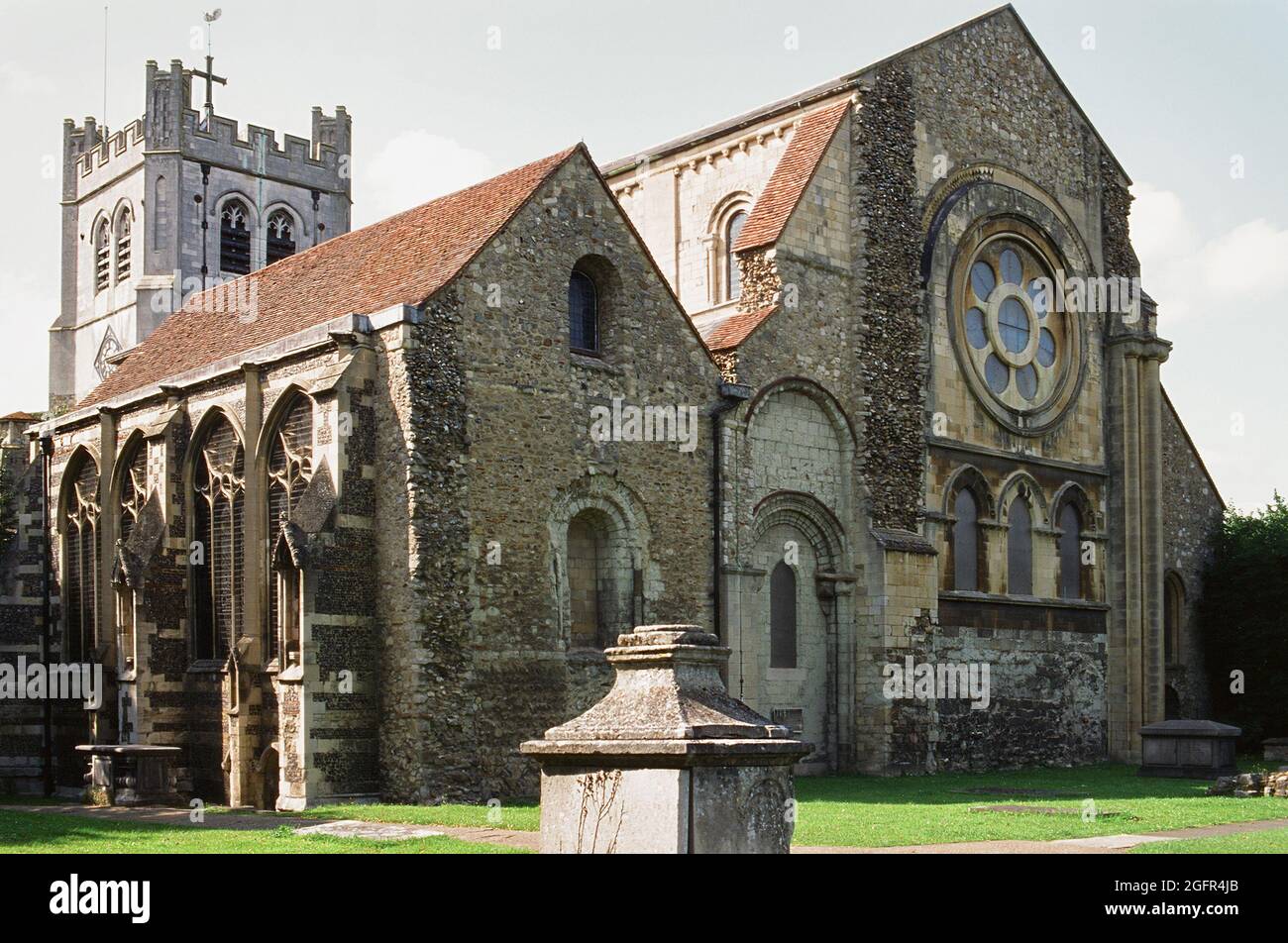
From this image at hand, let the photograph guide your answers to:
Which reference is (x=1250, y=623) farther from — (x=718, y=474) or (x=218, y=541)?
(x=218, y=541)

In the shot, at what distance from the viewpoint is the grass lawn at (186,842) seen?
52.4ft

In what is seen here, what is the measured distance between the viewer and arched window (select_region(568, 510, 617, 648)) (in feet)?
84.8

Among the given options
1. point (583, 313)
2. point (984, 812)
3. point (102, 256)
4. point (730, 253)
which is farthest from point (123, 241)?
point (984, 812)

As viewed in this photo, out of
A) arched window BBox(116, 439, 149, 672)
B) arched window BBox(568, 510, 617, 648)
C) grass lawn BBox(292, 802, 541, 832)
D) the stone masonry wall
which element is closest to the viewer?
grass lawn BBox(292, 802, 541, 832)

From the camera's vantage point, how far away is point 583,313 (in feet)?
86.3

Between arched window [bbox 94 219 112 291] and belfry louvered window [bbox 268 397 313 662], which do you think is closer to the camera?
belfry louvered window [bbox 268 397 313 662]

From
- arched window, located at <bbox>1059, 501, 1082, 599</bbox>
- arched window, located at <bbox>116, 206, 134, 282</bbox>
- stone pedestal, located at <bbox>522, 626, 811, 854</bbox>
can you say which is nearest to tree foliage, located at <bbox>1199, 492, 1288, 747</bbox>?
arched window, located at <bbox>1059, 501, 1082, 599</bbox>

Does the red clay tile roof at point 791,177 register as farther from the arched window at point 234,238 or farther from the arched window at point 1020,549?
the arched window at point 234,238

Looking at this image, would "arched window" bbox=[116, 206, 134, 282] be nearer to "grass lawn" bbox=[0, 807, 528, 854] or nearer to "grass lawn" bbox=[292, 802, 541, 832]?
"grass lawn" bbox=[292, 802, 541, 832]

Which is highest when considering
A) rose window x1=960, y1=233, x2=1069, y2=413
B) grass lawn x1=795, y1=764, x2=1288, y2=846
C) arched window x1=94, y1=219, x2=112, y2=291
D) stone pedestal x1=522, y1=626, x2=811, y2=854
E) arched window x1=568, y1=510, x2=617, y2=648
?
arched window x1=94, y1=219, x2=112, y2=291

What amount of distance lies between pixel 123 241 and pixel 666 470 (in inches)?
1933

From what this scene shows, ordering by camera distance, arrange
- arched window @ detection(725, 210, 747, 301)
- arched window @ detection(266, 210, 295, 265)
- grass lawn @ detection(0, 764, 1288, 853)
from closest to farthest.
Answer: grass lawn @ detection(0, 764, 1288, 853), arched window @ detection(725, 210, 747, 301), arched window @ detection(266, 210, 295, 265)

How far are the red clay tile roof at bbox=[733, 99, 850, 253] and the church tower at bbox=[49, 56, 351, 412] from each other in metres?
38.7
